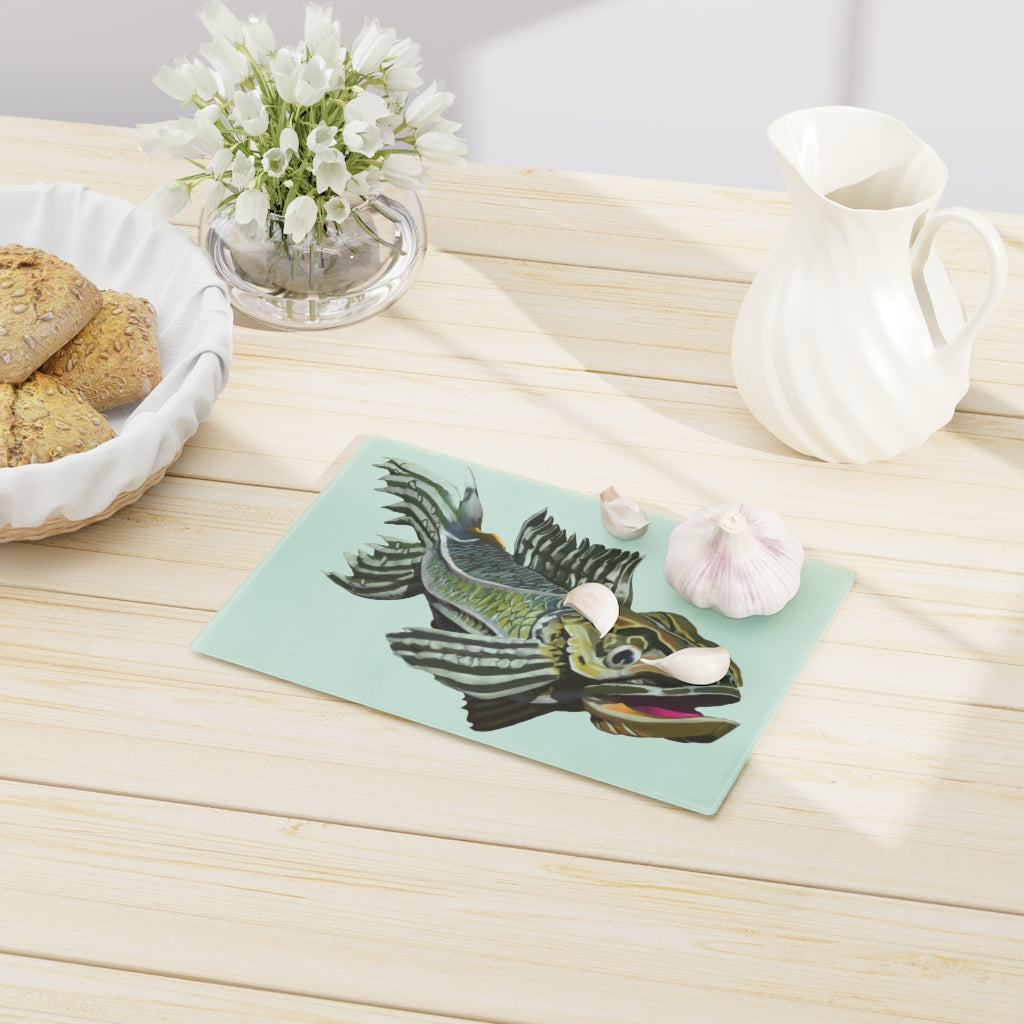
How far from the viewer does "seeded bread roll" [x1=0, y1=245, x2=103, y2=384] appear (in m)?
0.76

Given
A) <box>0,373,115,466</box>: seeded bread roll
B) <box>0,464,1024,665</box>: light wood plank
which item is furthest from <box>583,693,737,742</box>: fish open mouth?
<box>0,373,115,466</box>: seeded bread roll

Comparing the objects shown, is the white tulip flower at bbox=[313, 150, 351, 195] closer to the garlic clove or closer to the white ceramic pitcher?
the white ceramic pitcher

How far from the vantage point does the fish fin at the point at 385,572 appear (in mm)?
752

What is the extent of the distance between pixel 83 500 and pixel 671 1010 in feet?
1.44

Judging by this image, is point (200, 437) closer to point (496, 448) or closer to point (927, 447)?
point (496, 448)

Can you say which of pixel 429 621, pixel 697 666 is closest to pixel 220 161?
pixel 429 621

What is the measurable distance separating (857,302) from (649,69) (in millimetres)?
793

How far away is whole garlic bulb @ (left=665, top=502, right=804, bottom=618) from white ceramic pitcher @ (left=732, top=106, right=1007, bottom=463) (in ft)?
0.35

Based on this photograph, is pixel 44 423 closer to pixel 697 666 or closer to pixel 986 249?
pixel 697 666

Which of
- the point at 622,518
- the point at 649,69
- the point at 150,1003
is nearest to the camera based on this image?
the point at 150,1003

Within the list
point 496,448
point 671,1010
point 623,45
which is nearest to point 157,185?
point 496,448

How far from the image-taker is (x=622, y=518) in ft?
2.58

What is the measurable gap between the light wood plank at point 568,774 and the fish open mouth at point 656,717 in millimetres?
33

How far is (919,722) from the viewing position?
68cm
